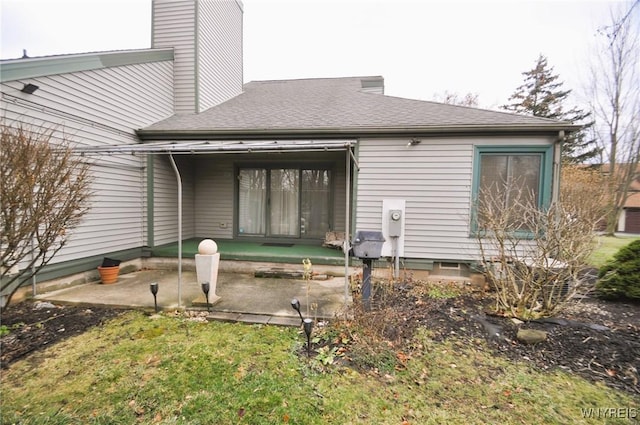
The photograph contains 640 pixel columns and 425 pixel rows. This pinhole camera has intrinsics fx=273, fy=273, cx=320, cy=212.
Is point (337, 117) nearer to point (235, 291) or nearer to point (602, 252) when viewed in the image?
point (235, 291)

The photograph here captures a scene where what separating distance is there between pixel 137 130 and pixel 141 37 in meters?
5.10

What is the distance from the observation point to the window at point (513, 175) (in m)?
5.29

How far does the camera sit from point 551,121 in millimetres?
5137

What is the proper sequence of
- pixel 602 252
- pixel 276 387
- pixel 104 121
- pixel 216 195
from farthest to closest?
pixel 602 252 < pixel 216 195 < pixel 104 121 < pixel 276 387

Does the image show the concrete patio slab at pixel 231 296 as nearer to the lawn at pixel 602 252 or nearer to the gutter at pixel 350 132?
the gutter at pixel 350 132

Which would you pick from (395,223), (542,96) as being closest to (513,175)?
(395,223)

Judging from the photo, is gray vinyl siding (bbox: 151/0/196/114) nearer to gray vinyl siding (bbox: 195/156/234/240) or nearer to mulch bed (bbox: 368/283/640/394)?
gray vinyl siding (bbox: 195/156/234/240)

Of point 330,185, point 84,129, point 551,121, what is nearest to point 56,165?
point 84,129

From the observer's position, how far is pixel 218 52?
8680mm

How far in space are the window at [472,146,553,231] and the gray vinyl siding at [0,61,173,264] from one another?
7.21m

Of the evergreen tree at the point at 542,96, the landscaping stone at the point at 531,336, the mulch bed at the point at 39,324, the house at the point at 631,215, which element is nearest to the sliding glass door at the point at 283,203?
the mulch bed at the point at 39,324

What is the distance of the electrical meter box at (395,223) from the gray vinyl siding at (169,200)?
17.6 feet

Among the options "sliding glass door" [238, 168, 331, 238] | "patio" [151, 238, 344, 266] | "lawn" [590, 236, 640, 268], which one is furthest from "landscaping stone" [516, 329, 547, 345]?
"sliding glass door" [238, 168, 331, 238]

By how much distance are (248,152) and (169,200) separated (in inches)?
118
